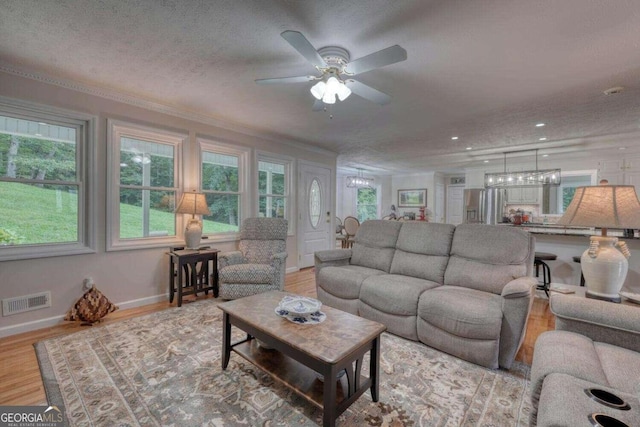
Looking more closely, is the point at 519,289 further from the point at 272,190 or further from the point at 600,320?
the point at 272,190

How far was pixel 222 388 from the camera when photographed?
1.82 meters

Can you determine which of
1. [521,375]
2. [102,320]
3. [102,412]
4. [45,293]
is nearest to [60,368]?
[102,412]

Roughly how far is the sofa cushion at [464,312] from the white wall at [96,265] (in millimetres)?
3175

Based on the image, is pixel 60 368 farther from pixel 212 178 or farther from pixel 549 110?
pixel 549 110

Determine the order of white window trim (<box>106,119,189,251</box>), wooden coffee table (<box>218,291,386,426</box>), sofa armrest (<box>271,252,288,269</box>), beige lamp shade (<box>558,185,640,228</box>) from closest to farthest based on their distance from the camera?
wooden coffee table (<box>218,291,386,426</box>), beige lamp shade (<box>558,185,640,228</box>), white window trim (<box>106,119,189,251</box>), sofa armrest (<box>271,252,288,269</box>)

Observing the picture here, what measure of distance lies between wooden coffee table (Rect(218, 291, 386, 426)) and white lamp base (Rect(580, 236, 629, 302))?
144cm

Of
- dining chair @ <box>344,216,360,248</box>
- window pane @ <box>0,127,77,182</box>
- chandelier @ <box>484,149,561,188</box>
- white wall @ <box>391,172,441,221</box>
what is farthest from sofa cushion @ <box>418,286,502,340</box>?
white wall @ <box>391,172,441,221</box>

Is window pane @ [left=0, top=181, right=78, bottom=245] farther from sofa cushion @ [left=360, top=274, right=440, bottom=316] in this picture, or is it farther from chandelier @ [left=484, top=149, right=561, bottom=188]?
chandelier @ [left=484, top=149, right=561, bottom=188]

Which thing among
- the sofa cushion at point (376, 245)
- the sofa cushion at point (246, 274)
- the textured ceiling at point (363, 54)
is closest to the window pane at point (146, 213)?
the sofa cushion at point (246, 274)

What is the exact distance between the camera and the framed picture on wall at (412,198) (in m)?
9.27

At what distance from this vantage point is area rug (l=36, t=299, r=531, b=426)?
5.16ft

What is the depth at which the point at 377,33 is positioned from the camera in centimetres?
201

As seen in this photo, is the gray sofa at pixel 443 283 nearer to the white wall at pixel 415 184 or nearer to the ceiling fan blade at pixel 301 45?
the ceiling fan blade at pixel 301 45

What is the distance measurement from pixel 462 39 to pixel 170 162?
3.52m
